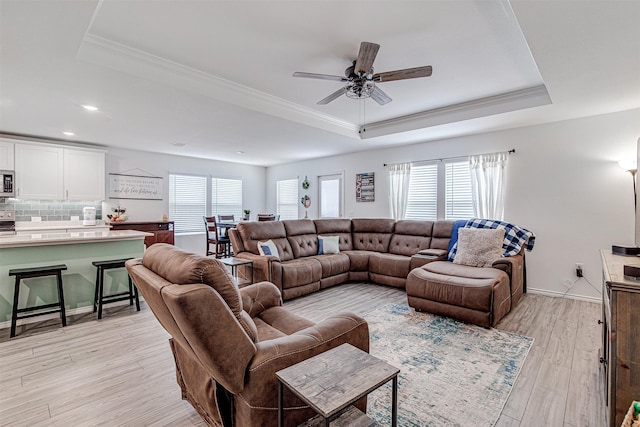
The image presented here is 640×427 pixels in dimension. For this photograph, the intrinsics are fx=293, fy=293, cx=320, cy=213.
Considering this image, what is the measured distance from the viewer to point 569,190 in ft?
13.3

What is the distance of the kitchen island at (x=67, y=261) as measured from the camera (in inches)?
119

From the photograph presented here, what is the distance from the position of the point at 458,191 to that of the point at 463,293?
8.30 feet

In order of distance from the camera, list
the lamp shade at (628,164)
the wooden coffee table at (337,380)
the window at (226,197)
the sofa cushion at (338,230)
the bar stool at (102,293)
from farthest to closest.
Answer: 1. the window at (226,197)
2. the sofa cushion at (338,230)
3. the lamp shade at (628,164)
4. the bar stool at (102,293)
5. the wooden coffee table at (337,380)

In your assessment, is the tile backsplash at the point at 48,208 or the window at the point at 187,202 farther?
the window at the point at 187,202

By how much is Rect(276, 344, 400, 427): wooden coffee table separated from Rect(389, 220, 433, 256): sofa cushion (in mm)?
3854

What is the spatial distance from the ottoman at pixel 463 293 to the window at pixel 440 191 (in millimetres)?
1752

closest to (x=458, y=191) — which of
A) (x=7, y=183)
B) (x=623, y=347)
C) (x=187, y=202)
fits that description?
(x=623, y=347)

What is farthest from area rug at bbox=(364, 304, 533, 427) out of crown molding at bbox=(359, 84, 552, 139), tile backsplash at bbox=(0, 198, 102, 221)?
tile backsplash at bbox=(0, 198, 102, 221)

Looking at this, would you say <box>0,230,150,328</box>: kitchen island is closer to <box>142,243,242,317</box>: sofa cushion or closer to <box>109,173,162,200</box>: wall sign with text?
<box>142,243,242,317</box>: sofa cushion

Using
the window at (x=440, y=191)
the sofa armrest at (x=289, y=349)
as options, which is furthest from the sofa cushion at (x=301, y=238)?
the sofa armrest at (x=289, y=349)

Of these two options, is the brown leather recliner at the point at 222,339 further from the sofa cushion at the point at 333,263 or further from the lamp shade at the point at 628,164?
the lamp shade at the point at 628,164

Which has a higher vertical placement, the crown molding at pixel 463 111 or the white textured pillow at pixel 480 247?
the crown molding at pixel 463 111

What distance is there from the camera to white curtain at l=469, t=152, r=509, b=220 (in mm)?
4594

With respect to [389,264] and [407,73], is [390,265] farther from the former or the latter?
[407,73]
